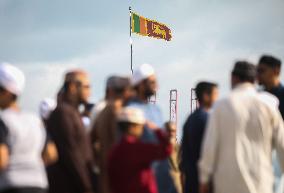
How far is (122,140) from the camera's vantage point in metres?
5.22

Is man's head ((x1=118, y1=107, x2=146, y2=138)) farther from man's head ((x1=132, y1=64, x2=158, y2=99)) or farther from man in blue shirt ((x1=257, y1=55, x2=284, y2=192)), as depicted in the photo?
man in blue shirt ((x1=257, y1=55, x2=284, y2=192))

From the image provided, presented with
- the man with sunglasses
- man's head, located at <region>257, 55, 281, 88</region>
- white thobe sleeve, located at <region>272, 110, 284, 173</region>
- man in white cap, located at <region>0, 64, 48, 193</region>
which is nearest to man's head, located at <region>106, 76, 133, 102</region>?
the man with sunglasses

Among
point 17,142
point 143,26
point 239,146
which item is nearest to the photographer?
point 17,142

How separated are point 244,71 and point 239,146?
763 mm

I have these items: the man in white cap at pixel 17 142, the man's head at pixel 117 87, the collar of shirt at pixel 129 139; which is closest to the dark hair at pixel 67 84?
the man's head at pixel 117 87

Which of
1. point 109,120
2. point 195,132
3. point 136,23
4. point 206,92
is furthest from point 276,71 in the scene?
point 136,23

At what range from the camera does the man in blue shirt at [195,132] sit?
21.9 ft

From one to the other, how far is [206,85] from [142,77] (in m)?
0.84

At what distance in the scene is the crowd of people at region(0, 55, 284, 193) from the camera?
15.4 feet

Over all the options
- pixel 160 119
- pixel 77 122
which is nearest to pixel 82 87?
pixel 77 122

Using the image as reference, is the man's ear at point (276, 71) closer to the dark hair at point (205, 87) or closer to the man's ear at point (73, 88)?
the dark hair at point (205, 87)

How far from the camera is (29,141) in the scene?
183 inches

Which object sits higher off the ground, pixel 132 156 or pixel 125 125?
pixel 125 125

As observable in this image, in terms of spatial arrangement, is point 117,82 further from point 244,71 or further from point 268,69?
point 268,69
